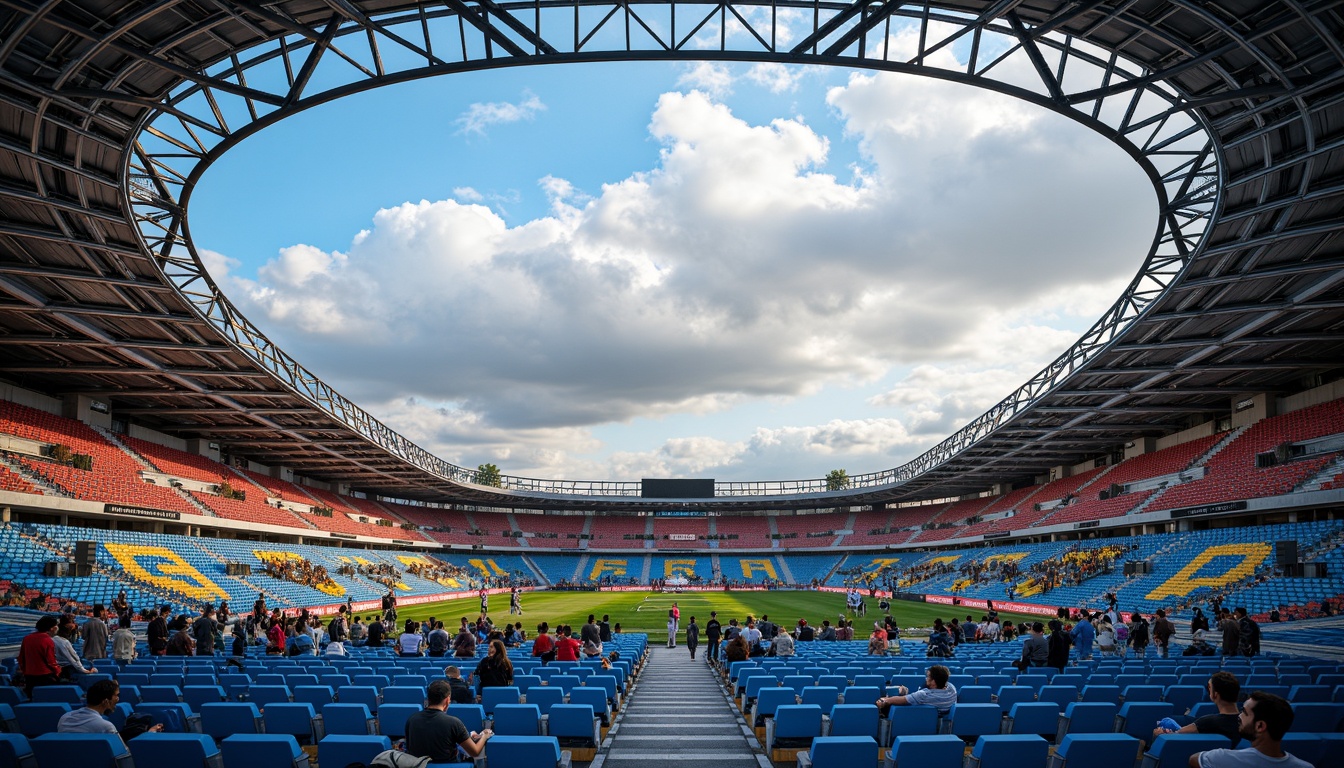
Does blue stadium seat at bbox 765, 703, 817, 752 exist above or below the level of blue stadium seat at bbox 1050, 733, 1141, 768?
below

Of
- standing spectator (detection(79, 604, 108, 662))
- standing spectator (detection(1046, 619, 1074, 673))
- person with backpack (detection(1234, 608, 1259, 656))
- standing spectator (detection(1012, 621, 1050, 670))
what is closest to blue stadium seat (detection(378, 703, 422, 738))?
standing spectator (detection(79, 604, 108, 662))

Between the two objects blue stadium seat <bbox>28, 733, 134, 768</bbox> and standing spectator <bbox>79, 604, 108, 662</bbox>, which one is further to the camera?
standing spectator <bbox>79, 604, 108, 662</bbox>

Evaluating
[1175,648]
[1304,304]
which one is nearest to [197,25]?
[1175,648]

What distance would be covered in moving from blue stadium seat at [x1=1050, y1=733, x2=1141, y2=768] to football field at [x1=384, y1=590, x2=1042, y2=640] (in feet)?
99.1

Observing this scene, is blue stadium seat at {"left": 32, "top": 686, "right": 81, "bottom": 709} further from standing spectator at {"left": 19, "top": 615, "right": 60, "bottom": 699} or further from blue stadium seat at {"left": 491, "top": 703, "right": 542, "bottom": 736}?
blue stadium seat at {"left": 491, "top": 703, "right": 542, "bottom": 736}

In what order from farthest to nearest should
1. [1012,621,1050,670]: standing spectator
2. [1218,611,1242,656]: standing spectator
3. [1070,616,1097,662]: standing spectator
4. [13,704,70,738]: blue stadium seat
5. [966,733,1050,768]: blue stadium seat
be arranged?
[1218,611,1242,656]: standing spectator
[1070,616,1097,662]: standing spectator
[1012,621,1050,670]: standing spectator
[13,704,70,738]: blue stadium seat
[966,733,1050,768]: blue stadium seat

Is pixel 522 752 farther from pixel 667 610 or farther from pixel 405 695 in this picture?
pixel 667 610

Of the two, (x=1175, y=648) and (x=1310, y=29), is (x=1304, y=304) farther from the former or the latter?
(x=1310, y=29)

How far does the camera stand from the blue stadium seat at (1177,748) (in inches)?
242

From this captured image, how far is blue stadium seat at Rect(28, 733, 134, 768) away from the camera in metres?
6.11

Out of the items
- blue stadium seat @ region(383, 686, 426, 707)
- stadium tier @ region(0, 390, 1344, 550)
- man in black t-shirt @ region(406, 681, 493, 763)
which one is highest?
stadium tier @ region(0, 390, 1344, 550)

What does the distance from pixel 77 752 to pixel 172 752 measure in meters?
0.69

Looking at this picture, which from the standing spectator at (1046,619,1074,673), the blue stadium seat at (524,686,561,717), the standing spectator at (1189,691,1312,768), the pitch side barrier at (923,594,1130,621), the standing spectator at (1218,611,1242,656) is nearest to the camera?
the standing spectator at (1189,691,1312,768)

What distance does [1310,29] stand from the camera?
1557 centimetres
